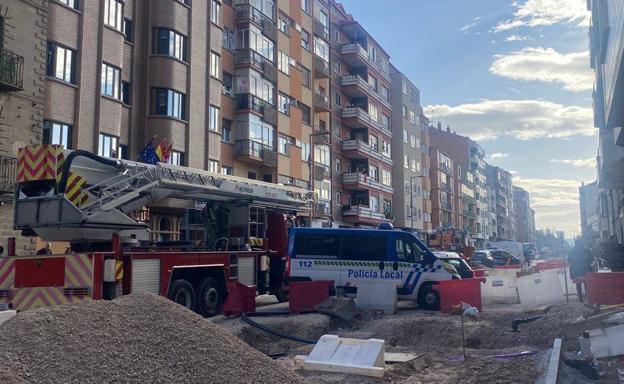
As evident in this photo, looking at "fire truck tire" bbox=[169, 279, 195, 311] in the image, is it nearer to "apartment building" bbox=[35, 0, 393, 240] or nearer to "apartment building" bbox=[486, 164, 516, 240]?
"apartment building" bbox=[35, 0, 393, 240]

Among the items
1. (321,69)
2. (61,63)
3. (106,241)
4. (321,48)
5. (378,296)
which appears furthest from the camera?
(321,48)

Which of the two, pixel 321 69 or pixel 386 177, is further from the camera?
pixel 386 177

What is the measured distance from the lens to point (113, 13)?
85.3ft

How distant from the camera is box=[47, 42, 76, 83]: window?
22.5 metres

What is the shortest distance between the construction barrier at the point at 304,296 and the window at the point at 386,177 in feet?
146

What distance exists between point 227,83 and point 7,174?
17.3 metres

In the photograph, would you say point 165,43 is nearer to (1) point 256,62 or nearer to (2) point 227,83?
(2) point 227,83

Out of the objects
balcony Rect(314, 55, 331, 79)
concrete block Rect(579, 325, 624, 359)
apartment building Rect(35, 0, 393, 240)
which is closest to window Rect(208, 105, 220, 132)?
apartment building Rect(35, 0, 393, 240)

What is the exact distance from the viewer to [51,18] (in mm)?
22531

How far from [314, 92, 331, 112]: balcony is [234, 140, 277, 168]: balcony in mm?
10780

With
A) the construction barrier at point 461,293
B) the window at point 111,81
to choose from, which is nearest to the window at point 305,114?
the window at point 111,81

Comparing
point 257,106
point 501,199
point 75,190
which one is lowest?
point 75,190

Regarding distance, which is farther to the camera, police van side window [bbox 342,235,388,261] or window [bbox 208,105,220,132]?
window [bbox 208,105,220,132]

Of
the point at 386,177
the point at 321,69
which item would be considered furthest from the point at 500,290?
the point at 386,177
